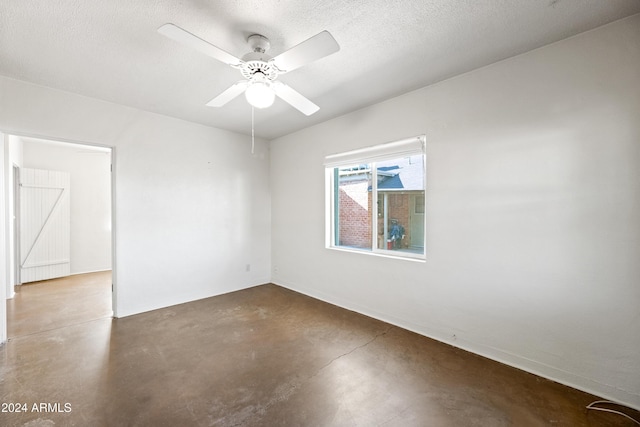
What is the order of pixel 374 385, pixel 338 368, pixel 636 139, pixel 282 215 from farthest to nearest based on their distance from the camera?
pixel 282 215 → pixel 338 368 → pixel 374 385 → pixel 636 139

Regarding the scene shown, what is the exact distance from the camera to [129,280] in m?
3.26

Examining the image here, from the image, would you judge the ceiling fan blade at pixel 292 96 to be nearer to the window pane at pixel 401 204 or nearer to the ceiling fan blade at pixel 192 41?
the ceiling fan blade at pixel 192 41

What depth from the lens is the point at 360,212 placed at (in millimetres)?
3643

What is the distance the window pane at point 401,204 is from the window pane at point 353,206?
21 centimetres

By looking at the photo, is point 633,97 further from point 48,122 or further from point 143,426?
point 48,122

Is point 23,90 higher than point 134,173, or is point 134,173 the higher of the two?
point 23,90

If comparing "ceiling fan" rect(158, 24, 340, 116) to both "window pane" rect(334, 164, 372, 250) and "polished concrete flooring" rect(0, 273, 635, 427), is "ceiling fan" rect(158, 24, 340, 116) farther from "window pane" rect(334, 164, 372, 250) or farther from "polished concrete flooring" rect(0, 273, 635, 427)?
"polished concrete flooring" rect(0, 273, 635, 427)

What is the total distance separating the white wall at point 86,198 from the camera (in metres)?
5.18

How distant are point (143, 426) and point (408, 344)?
2179 millimetres

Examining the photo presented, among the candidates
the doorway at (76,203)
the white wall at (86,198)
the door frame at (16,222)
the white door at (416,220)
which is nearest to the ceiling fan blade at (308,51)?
the white door at (416,220)

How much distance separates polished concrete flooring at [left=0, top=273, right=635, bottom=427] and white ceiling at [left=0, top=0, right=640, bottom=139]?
258cm

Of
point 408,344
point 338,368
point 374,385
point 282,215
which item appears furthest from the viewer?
point 282,215

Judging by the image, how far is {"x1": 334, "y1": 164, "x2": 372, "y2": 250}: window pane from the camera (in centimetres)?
355

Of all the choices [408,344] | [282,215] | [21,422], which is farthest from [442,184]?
[21,422]
